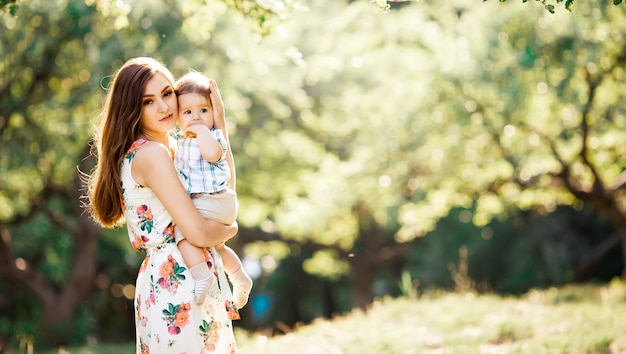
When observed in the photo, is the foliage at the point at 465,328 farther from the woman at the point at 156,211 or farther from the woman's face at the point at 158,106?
the woman's face at the point at 158,106

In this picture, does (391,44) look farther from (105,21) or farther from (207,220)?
(207,220)

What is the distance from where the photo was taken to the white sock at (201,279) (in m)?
3.46

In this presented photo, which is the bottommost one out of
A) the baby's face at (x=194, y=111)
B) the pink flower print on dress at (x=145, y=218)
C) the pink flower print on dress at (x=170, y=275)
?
the pink flower print on dress at (x=170, y=275)

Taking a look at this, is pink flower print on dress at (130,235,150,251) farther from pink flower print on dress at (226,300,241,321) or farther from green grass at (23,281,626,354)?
green grass at (23,281,626,354)

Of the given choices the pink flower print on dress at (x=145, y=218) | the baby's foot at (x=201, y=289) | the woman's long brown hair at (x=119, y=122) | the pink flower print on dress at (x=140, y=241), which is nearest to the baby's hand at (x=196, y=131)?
the woman's long brown hair at (x=119, y=122)

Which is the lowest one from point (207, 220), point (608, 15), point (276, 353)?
point (276, 353)

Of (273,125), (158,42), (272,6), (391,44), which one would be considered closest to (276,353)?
(272,6)

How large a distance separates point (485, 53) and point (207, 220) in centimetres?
845

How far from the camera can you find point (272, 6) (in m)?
5.37

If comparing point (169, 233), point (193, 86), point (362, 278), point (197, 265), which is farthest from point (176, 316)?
point (362, 278)

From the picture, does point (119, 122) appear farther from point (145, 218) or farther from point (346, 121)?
point (346, 121)

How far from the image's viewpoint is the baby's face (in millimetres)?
3646

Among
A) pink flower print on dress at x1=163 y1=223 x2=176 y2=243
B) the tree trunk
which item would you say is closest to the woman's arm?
pink flower print on dress at x1=163 y1=223 x2=176 y2=243

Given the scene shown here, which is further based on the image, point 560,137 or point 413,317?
point 560,137
